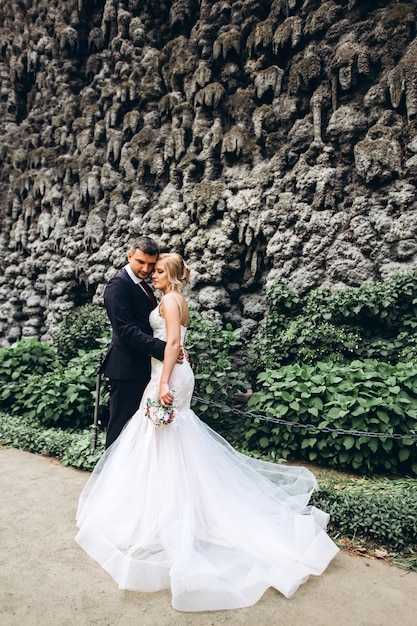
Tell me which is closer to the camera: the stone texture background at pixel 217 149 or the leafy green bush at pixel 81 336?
the stone texture background at pixel 217 149

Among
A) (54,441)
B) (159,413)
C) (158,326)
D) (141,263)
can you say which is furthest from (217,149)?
(159,413)

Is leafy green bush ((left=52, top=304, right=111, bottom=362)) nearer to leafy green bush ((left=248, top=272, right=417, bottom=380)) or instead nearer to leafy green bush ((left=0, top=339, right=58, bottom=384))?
leafy green bush ((left=0, top=339, right=58, bottom=384))

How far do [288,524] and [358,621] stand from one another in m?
0.72

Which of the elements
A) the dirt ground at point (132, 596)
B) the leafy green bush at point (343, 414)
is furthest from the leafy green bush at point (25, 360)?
the dirt ground at point (132, 596)

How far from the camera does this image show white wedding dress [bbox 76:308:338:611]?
89.7 inches

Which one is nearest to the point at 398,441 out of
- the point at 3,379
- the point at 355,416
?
the point at 355,416

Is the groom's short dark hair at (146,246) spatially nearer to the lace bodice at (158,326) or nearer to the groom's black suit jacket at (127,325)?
the groom's black suit jacket at (127,325)

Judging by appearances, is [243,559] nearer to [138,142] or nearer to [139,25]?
[138,142]

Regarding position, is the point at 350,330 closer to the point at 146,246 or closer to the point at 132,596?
the point at 146,246

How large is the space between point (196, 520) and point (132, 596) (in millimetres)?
599

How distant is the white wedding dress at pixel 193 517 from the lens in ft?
7.48

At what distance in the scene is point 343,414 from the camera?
411 centimetres

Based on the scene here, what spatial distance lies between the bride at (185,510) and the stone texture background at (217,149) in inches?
150

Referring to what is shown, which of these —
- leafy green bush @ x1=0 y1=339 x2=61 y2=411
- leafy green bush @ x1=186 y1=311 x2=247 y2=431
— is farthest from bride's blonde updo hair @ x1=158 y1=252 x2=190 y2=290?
leafy green bush @ x1=0 y1=339 x2=61 y2=411
